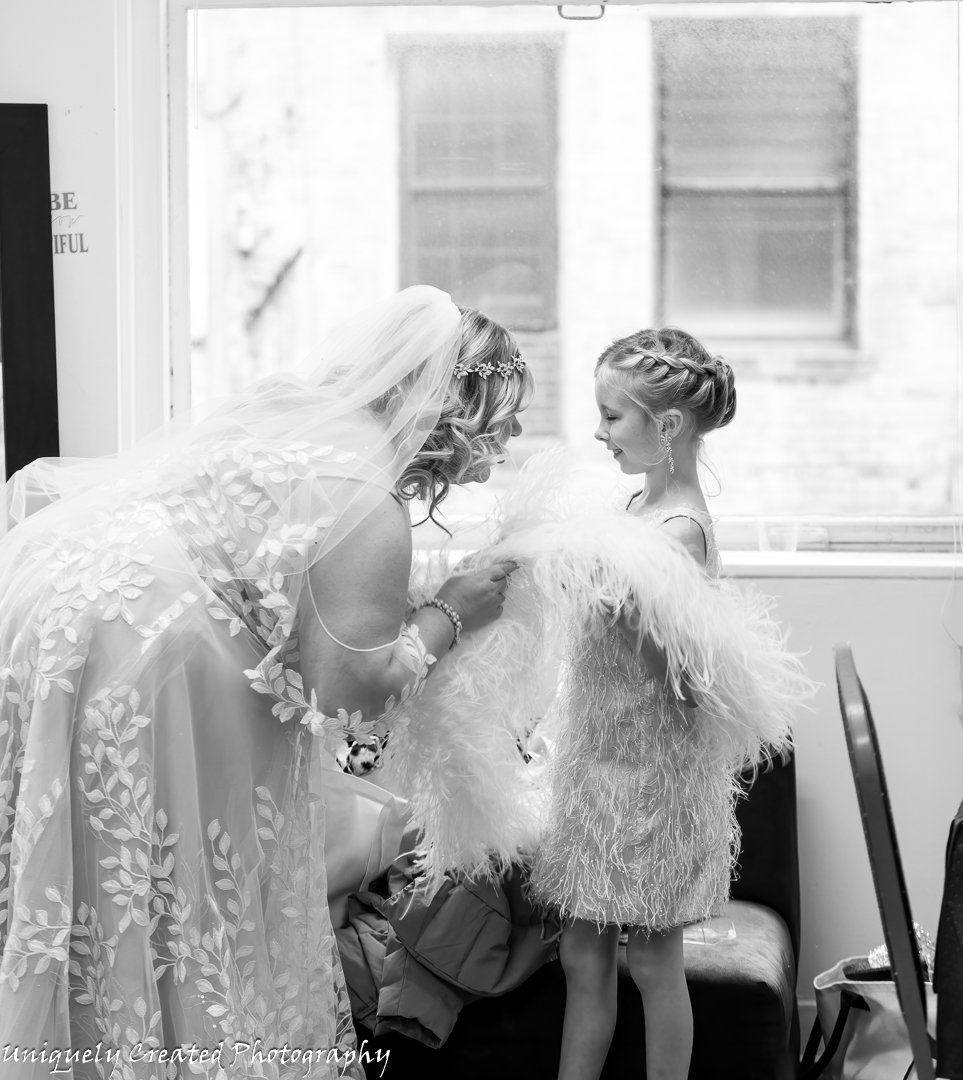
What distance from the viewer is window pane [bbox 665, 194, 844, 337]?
118 inches

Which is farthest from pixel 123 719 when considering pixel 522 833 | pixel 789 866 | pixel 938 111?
pixel 938 111

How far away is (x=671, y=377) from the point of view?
6.38 feet

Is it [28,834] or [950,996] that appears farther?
[28,834]

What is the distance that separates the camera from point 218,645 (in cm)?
153

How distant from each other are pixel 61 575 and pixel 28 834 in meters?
0.34

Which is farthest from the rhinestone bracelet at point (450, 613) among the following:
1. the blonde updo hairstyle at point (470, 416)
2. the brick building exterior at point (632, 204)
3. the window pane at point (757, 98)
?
the window pane at point (757, 98)

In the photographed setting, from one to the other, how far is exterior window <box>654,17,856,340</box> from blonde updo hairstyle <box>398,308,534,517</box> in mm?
1482

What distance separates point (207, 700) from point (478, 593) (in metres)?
0.44

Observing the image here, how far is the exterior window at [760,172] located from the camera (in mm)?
2955

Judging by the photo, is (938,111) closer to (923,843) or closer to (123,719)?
(923,843)

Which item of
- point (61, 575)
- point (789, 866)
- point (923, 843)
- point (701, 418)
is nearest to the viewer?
point (61, 575)

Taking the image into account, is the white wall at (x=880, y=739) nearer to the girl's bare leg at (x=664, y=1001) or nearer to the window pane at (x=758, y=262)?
the window pane at (x=758, y=262)

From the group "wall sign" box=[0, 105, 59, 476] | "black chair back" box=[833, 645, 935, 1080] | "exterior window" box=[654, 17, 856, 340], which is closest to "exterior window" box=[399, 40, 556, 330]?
"exterior window" box=[654, 17, 856, 340]

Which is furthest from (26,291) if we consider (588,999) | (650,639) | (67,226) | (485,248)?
(588,999)
